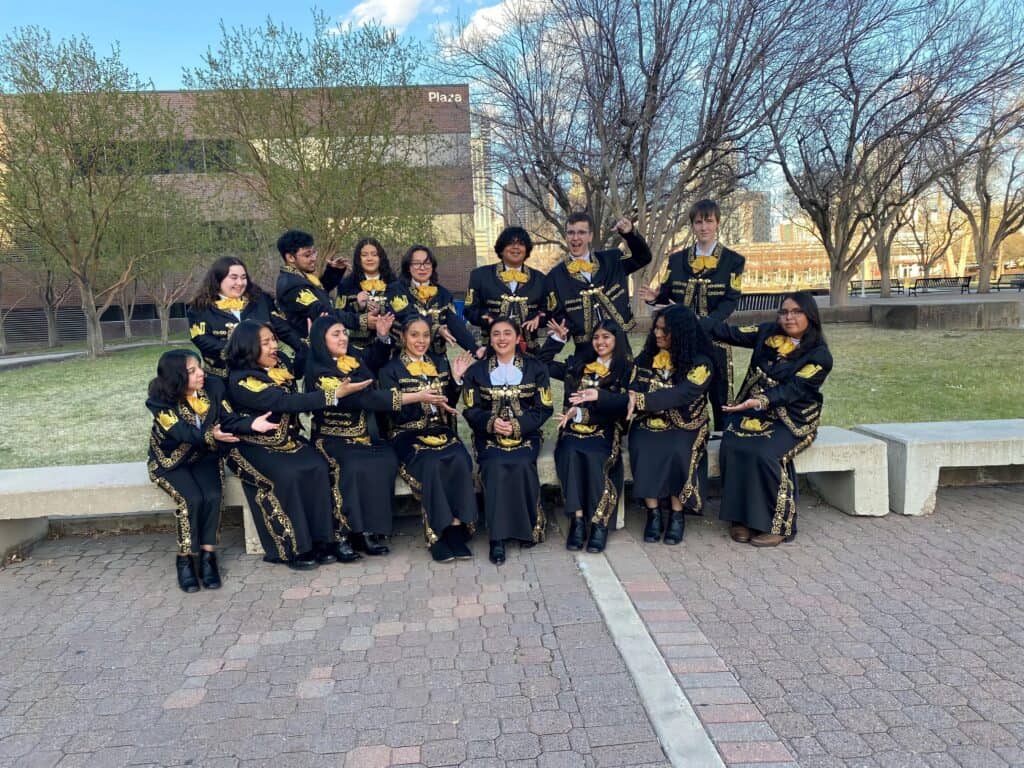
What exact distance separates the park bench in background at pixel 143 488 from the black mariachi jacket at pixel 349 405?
47 centimetres

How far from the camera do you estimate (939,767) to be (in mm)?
2387

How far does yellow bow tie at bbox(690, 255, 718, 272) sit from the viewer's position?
5.32 metres

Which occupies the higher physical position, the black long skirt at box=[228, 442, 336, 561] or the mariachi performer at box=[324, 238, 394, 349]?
the mariachi performer at box=[324, 238, 394, 349]

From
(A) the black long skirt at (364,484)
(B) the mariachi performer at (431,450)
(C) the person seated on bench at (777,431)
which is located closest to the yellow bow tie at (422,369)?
(B) the mariachi performer at (431,450)

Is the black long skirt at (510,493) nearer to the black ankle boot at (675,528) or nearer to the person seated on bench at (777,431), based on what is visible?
the black ankle boot at (675,528)

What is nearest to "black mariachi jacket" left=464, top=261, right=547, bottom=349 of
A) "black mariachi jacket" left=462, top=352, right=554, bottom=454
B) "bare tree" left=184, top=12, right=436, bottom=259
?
"black mariachi jacket" left=462, top=352, right=554, bottom=454

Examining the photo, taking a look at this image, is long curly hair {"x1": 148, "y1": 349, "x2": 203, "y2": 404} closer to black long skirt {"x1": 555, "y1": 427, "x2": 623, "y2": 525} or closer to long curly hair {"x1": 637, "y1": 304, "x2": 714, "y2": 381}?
black long skirt {"x1": 555, "y1": 427, "x2": 623, "y2": 525}

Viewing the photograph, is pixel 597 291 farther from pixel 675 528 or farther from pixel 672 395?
pixel 675 528

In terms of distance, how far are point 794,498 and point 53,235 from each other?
68.6ft

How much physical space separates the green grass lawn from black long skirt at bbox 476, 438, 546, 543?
3.65 metres

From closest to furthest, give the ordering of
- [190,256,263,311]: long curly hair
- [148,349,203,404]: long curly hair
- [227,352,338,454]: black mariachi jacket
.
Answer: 1. [148,349,203,404]: long curly hair
2. [227,352,338,454]: black mariachi jacket
3. [190,256,263,311]: long curly hair

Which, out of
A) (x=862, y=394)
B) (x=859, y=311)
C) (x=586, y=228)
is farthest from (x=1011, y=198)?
(x=586, y=228)

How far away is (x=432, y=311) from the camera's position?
18.1 ft

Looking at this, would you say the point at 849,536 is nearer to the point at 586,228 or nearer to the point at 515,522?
the point at 515,522
